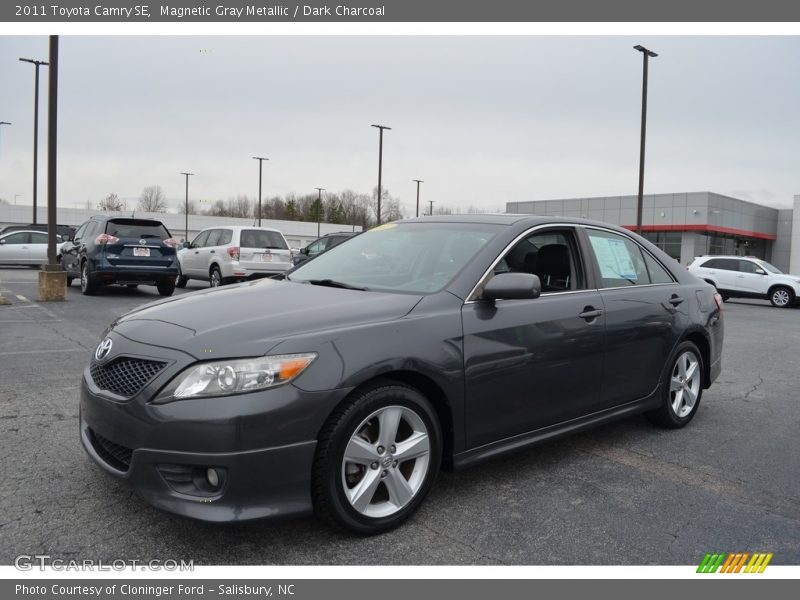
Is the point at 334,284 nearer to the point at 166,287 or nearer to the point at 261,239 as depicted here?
the point at 166,287

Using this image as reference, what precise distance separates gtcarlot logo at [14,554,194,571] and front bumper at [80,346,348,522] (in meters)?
0.25

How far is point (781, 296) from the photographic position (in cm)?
2088

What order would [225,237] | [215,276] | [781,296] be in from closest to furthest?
[225,237]
[215,276]
[781,296]

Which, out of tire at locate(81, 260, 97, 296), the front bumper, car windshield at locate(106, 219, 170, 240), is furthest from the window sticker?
tire at locate(81, 260, 97, 296)

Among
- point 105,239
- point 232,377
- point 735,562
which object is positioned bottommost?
point 735,562

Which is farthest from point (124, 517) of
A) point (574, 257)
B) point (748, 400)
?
point (748, 400)

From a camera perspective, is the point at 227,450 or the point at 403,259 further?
the point at 403,259

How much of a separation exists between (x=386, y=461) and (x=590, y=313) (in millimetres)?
1770

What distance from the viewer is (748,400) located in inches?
247

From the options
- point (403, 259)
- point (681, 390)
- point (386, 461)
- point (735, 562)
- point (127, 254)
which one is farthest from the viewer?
point (127, 254)

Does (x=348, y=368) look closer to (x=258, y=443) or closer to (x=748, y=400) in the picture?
(x=258, y=443)

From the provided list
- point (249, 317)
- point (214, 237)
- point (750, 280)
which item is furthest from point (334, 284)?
point (750, 280)

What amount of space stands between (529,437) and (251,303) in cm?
172

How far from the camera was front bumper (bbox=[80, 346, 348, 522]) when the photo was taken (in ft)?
8.98
